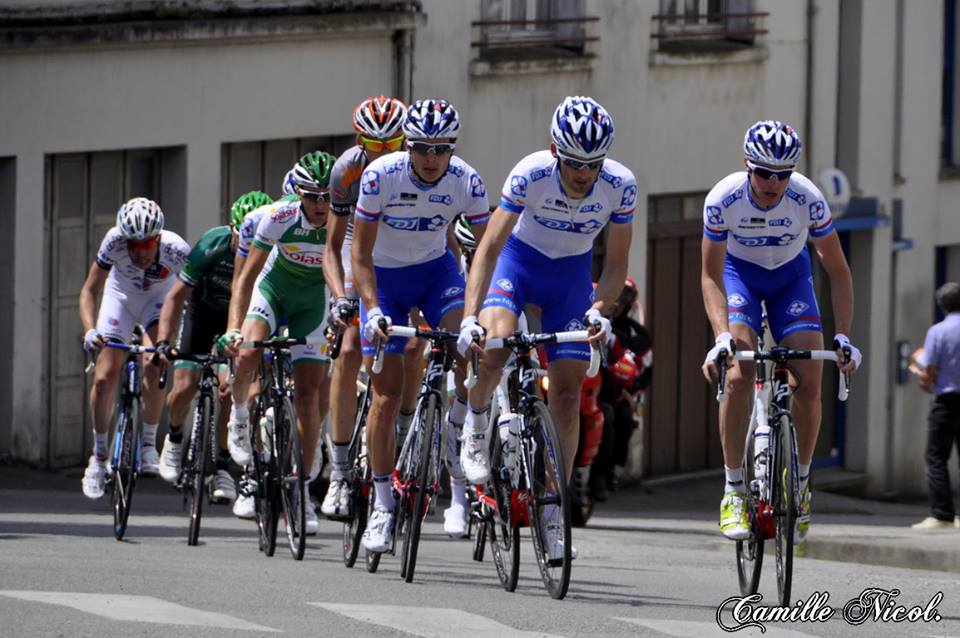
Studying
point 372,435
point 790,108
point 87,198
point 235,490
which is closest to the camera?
point 372,435

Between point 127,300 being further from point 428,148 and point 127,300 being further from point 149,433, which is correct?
point 428,148

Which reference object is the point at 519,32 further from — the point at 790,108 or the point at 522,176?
the point at 522,176

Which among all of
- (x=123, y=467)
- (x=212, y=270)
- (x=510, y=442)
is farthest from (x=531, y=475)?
(x=212, y=270)

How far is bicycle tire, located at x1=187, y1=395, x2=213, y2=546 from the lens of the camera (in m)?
13.4

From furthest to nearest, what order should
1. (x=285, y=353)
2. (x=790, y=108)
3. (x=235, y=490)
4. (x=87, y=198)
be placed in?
(x=790, y=108) → (x=87, y=198) → (x=235, y=490) → (x=285, y=353)

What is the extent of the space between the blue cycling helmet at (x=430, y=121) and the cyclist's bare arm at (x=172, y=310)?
3.01 metres

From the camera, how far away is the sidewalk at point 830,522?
14.9 m

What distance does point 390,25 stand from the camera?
20609mm

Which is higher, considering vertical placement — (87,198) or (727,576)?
(87,198)

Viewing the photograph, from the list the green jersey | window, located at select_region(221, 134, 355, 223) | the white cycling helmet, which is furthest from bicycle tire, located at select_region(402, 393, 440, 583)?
window, located at select_region(221, 134, 355, 223)

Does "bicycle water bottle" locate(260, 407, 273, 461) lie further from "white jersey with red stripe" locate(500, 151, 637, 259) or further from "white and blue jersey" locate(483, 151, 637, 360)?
"white jersey with red stripe" locate(500, 151, 637, 259)

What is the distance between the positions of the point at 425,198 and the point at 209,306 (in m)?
3.29

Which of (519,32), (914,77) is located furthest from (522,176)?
(914,77)

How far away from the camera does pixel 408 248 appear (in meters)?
11.7
